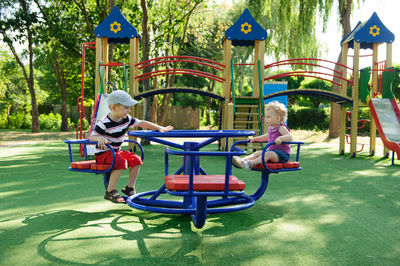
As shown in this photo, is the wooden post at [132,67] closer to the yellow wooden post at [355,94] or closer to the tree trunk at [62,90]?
the yellow wooden post at [355,94]

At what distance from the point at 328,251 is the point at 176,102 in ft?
89.4

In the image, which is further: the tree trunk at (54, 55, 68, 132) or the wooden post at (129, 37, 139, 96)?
the tree trunk at (54, 55, 68, 132)

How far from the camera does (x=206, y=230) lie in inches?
125

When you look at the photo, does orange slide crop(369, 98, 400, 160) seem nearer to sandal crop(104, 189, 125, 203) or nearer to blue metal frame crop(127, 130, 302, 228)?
blue metal frame crop(127, 130, 302, 228)

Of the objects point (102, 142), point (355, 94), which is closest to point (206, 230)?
point (102, 142)

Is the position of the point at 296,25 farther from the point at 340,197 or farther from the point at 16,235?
the point at 16,235

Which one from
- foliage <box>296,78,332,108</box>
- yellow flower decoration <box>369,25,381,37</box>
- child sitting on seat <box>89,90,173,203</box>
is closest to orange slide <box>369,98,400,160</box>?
yellow flower decoration <box>369,25,381,37</box>

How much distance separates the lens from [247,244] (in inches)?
110

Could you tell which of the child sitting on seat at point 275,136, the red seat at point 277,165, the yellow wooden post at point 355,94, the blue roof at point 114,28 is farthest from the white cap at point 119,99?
the yellow wooden post at point 355,94

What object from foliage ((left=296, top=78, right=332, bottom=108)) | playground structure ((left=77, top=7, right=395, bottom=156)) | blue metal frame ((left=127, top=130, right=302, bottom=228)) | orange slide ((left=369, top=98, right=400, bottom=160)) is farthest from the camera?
foliage ((left=296, top=78, right=332, bottom=108))

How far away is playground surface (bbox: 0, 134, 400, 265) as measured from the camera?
252 centimetres

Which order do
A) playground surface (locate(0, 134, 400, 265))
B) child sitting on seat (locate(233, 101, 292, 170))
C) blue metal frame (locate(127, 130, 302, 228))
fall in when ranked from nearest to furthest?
playground surface (locate(0, 134, 400, 265))
blue metal frame (locate(127, 130, 302, 228))
child sitting on seat (locate(233, 101, 292, 170))

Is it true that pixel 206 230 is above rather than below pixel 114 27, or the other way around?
Answer: below

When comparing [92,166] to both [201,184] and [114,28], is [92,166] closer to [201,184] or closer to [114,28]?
[201,184]
